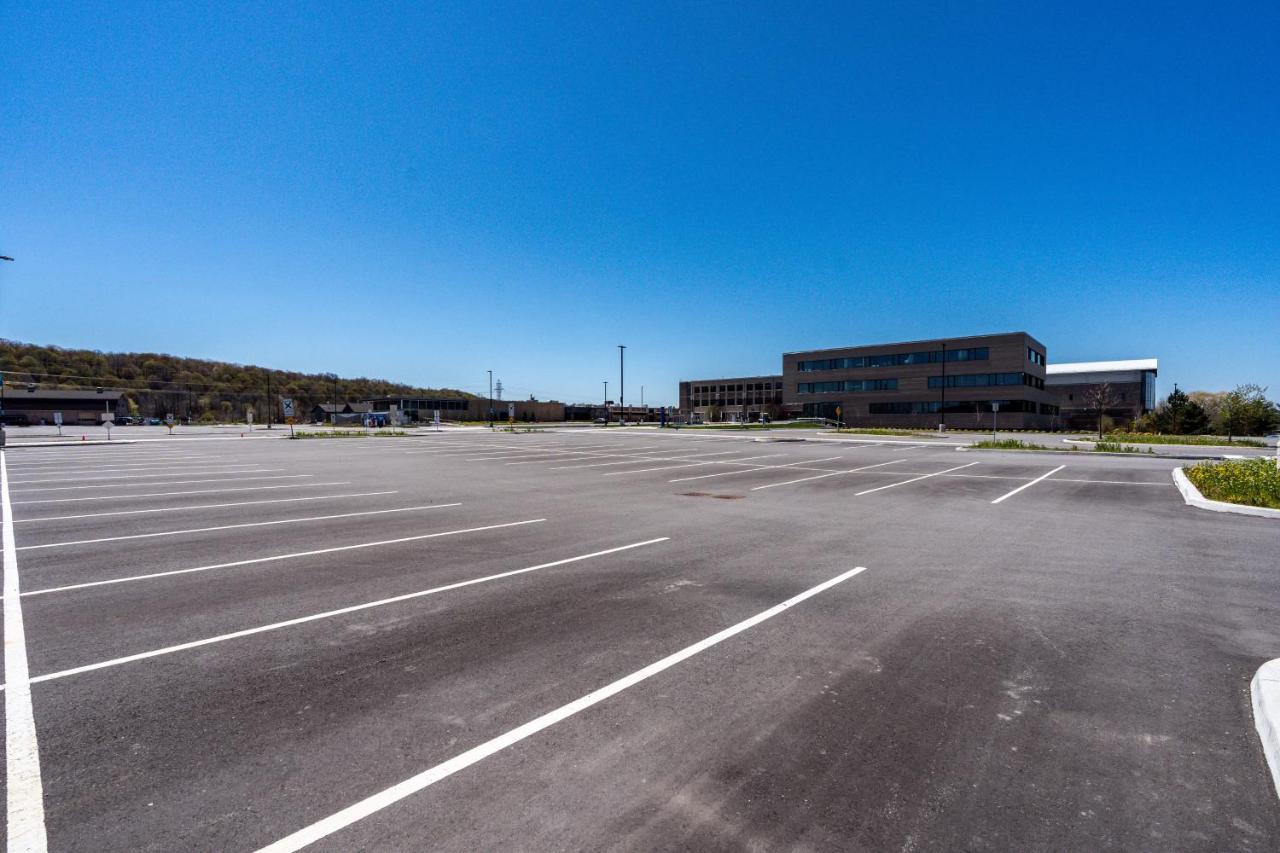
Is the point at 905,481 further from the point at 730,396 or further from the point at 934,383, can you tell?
the point at 730,396

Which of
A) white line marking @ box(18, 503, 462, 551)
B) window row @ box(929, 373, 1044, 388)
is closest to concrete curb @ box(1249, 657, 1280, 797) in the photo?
white line marking @ box(18, 503, 462, 551)

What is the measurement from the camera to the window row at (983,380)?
72.1 meters

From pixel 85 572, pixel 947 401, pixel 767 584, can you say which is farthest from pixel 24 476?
pixel 947 401

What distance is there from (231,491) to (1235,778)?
17443mm

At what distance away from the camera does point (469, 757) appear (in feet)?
10.4

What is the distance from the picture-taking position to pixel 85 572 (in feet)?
23.1

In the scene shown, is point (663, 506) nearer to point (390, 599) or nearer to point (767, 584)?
point (767, 584)

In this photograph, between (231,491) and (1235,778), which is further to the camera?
(231,491)

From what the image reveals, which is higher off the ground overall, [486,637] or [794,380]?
[794,380]

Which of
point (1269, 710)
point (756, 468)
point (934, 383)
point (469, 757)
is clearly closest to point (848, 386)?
point (934, 383)

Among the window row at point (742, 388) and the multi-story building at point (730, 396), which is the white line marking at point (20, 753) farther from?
the window row at point (742, 388)

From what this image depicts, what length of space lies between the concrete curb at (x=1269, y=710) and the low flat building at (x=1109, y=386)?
95.8 m

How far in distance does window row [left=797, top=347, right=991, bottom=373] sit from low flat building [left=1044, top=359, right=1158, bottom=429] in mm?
20406

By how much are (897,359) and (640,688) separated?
3427 inches
